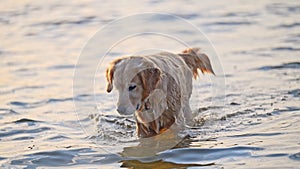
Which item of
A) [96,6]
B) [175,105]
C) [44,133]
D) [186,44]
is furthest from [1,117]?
[96,6]

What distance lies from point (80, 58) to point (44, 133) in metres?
3.79

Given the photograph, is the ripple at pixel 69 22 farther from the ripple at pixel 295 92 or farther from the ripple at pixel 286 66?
the ripple at pixel 295 92

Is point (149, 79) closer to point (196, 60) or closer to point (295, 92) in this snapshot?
point (196, 60)

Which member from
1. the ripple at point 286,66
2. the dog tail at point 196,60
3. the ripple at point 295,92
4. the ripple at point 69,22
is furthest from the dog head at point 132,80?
the ripple at point 69,22

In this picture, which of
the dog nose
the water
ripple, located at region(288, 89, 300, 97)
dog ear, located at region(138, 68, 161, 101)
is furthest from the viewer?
ripple, located at region(288, 89, 300, 97)

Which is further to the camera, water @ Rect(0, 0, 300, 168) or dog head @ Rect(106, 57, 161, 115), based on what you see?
water @ Rect(0, 0, 300, 168)

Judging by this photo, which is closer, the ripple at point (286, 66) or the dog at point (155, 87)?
the dog at point (155, 87)

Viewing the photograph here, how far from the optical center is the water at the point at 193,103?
673 cm

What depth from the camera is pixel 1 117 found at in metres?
8.54

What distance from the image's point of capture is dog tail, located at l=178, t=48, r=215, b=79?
815 cm

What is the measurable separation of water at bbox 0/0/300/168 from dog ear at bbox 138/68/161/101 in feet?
2.33

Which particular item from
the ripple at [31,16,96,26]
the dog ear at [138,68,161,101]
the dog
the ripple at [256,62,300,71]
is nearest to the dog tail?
the dog

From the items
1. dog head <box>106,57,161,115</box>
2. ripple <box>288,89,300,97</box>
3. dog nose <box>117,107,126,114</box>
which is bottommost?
ripple <box>288,89,300,97</box>

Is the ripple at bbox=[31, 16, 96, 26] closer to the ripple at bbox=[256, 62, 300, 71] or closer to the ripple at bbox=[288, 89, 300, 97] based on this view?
the ripple at bbox=[256, 62, 300, 71]
